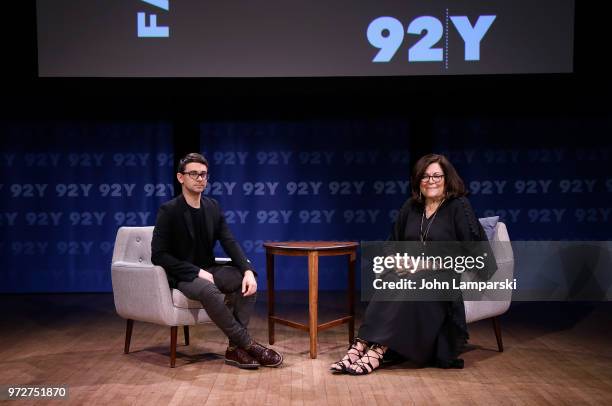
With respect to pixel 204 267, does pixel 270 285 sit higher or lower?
lower

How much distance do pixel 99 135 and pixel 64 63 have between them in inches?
35.1

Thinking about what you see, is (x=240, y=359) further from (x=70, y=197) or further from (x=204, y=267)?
(x=70, y=197)

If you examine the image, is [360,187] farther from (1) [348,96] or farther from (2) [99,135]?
(2) [99,135]

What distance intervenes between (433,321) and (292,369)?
0.79m

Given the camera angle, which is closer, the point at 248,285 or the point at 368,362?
the point at 368,362

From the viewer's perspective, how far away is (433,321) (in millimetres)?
2953

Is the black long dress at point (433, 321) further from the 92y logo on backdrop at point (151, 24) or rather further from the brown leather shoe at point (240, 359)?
the 92y logo on backdrop at point (151, 24)

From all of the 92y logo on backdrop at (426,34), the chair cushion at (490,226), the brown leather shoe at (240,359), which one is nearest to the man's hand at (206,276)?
the brown leather shoe at (240,359)

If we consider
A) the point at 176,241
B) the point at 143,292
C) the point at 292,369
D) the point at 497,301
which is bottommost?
the point at 292,369

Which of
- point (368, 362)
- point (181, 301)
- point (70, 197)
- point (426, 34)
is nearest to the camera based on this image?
point (368, 362)

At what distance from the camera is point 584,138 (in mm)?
5703

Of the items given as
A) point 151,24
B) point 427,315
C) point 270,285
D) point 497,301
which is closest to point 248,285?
point 270,285

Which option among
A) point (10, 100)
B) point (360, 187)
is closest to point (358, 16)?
point (360, 187)

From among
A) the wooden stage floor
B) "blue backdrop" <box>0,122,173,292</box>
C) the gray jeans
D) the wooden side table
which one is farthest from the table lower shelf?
"blue backdrop" <box>0,122,173,292</box>
